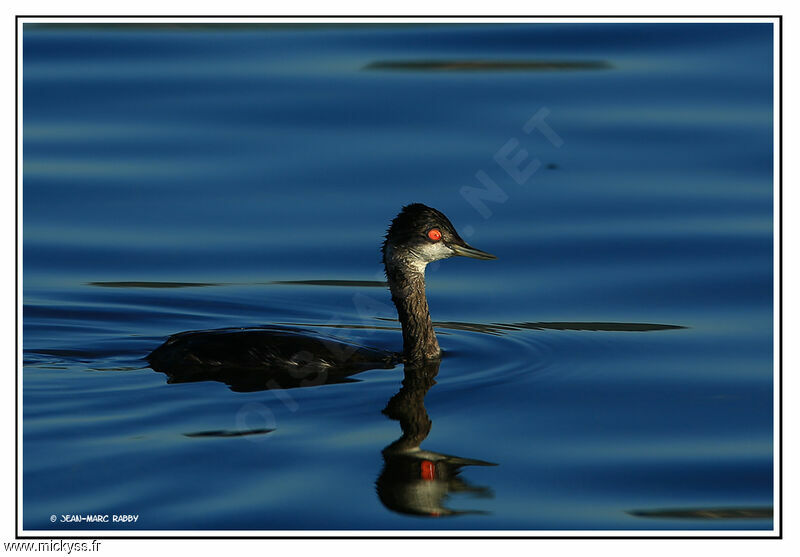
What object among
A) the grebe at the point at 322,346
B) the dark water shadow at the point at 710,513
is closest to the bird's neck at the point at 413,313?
the grebe at the point at 322,346

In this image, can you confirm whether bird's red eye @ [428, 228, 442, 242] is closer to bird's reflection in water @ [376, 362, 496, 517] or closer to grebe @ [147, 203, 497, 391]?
grebe @ [147, 203, 497, 391]

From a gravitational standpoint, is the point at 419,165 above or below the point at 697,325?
above

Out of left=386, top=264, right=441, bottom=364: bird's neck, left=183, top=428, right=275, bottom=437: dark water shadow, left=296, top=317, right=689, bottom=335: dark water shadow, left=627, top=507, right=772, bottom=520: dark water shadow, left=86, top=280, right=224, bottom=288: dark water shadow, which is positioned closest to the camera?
left=627, top=507, right=772, bottom=520: dark water shadow

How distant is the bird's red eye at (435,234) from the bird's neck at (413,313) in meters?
0.33

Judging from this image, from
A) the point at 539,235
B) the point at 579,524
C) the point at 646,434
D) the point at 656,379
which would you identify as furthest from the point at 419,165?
the point at 579,524

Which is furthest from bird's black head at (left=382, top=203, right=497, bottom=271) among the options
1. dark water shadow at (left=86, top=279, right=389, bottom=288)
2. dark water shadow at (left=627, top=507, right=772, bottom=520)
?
dark water shadow at (left=627, top=507, right=772, bottom=520)

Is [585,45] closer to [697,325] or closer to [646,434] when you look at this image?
→ [697,325]

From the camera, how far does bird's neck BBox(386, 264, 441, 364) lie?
957 centimetres

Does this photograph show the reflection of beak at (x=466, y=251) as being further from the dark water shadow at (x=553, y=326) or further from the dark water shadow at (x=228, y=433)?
the dark water shadow at (x=228, y=433)

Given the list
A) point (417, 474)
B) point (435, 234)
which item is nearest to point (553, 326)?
point (435, 234)

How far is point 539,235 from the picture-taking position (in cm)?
1199

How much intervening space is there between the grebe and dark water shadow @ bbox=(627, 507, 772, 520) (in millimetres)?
2881

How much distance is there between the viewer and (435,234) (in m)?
9.62

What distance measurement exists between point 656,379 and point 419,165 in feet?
16.9
